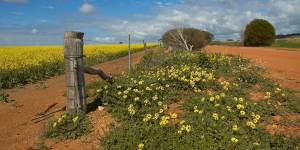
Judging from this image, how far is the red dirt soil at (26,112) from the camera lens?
24.6 feet

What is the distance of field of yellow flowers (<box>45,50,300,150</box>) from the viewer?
6480 millimetres

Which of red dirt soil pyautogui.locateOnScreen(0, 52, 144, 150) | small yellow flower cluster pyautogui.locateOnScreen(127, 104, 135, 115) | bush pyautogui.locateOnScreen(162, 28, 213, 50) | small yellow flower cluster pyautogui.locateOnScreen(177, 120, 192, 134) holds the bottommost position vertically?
red dirt soil pyautogui.locateOnScreen(0, 52, 144, 150)

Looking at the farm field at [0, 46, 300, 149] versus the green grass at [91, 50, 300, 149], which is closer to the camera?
the green grass at [91, 50, 300, 149]

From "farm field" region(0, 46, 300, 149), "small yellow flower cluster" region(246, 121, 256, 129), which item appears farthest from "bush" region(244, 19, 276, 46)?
"small yellow flower cluster" region(246, 121, 256, 129)

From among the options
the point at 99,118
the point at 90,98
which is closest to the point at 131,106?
the point at 99,118

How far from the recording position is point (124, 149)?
6.48 meters

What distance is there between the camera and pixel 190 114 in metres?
7.63

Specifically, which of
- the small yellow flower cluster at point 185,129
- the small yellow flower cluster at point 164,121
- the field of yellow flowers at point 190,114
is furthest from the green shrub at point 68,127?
the small yellow flower cluster at point 185,129

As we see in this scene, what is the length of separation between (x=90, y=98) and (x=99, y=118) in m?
1.73

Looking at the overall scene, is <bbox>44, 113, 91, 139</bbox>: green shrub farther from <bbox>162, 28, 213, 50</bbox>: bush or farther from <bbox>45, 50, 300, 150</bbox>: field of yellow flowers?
<bbox>162, 28, 213, 50</bbox>: bush

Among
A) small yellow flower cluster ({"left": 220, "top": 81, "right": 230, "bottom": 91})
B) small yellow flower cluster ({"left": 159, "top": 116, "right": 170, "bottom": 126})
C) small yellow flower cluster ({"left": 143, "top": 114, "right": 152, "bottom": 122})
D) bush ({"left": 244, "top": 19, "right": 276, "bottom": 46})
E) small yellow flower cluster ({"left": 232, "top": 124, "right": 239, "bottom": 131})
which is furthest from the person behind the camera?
bush ({"left": 244, "top": 19, "right": 276, "bottom": 46})

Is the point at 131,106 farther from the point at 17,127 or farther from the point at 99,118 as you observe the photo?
the point at 17,127

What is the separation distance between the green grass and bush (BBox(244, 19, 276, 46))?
104ft

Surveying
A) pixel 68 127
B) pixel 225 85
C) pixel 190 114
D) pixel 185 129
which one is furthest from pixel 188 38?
pixel 185 129
